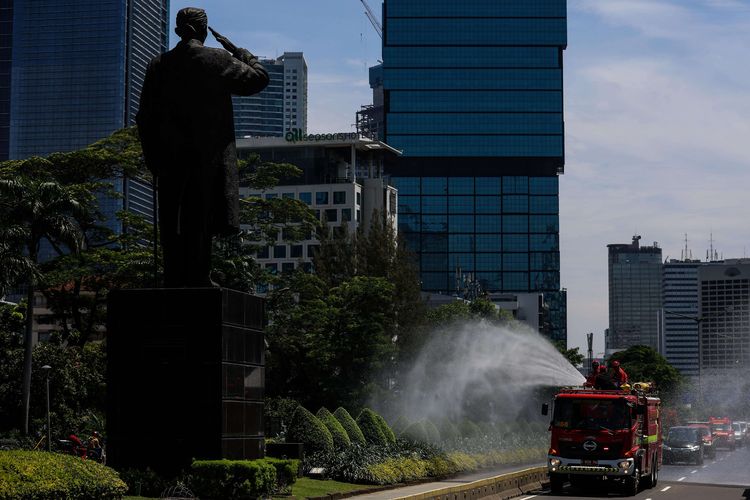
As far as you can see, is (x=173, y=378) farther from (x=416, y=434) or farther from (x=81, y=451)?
(x=416, y=434)

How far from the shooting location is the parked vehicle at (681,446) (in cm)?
5678

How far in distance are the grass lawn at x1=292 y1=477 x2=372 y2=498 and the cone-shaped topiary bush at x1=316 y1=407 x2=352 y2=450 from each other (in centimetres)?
448

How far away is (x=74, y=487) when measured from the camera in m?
18.9

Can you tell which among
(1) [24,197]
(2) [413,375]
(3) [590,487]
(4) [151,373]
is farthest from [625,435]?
(2) [413,375]

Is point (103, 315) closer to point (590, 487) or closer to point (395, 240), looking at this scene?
point (395, 240)

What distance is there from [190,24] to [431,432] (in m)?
25.5

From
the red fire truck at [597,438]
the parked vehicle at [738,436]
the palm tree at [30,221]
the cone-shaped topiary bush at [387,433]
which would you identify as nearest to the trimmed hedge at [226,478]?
the red fire truck at [597,438]

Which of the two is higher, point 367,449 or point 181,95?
point 181,95

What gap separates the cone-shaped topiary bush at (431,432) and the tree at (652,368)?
100531mm

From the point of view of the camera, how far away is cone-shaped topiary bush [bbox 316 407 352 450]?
3981 cm

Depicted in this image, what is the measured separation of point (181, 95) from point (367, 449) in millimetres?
18603

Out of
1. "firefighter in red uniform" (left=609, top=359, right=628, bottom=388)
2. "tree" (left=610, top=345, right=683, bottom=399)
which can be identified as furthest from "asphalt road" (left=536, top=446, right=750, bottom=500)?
"tree" (left=610, top=345, right=683, bottom=399)

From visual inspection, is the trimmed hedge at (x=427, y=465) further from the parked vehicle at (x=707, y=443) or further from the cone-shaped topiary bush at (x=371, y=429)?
the parked vehicle at (x=707, y=443)


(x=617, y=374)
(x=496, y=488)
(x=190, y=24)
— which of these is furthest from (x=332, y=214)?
(x=190, y=24)
